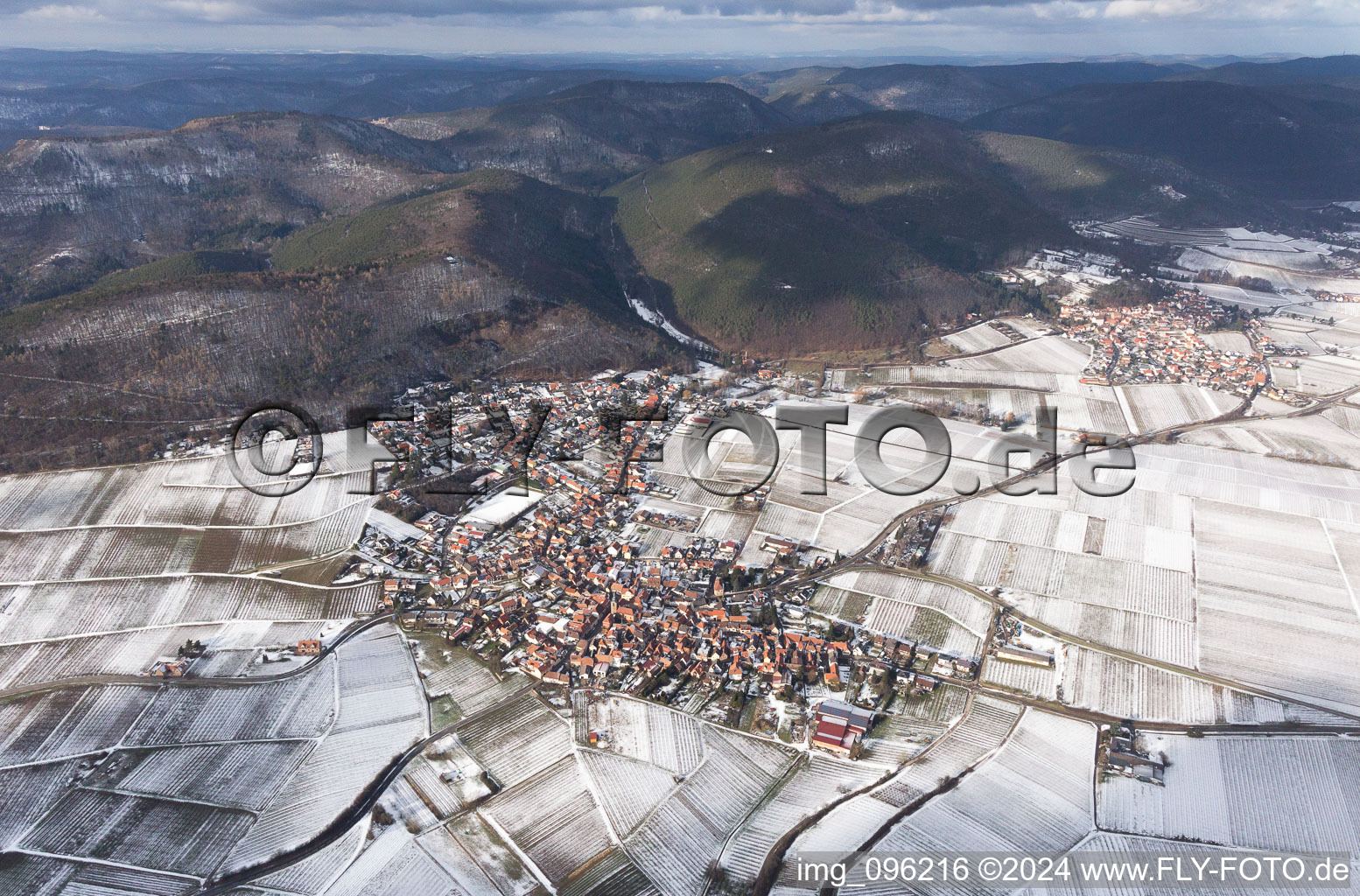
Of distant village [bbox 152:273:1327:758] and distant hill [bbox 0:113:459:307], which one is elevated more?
distant hill [bbox 0:113:459:307]

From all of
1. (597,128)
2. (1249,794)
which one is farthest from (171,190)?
(1249,794)

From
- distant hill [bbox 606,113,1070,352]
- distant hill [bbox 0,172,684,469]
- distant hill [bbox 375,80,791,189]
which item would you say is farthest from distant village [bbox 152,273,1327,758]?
distant hill [bbox 375,80,791,189]

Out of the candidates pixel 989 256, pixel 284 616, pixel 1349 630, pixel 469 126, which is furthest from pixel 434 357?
pixel 469 126

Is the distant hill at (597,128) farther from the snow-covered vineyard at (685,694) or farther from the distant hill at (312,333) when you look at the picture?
the snow-covered vineyard at (685,694)

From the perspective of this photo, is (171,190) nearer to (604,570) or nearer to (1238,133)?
(604,570)

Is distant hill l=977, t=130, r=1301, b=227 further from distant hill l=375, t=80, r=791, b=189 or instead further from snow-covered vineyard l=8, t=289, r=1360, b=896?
snow-covered vineyard l=8, t=289, r=1360, b=896

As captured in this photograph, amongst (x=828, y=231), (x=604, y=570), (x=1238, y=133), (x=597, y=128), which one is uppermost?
(x=597, y=128)

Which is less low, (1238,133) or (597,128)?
(597,128)
